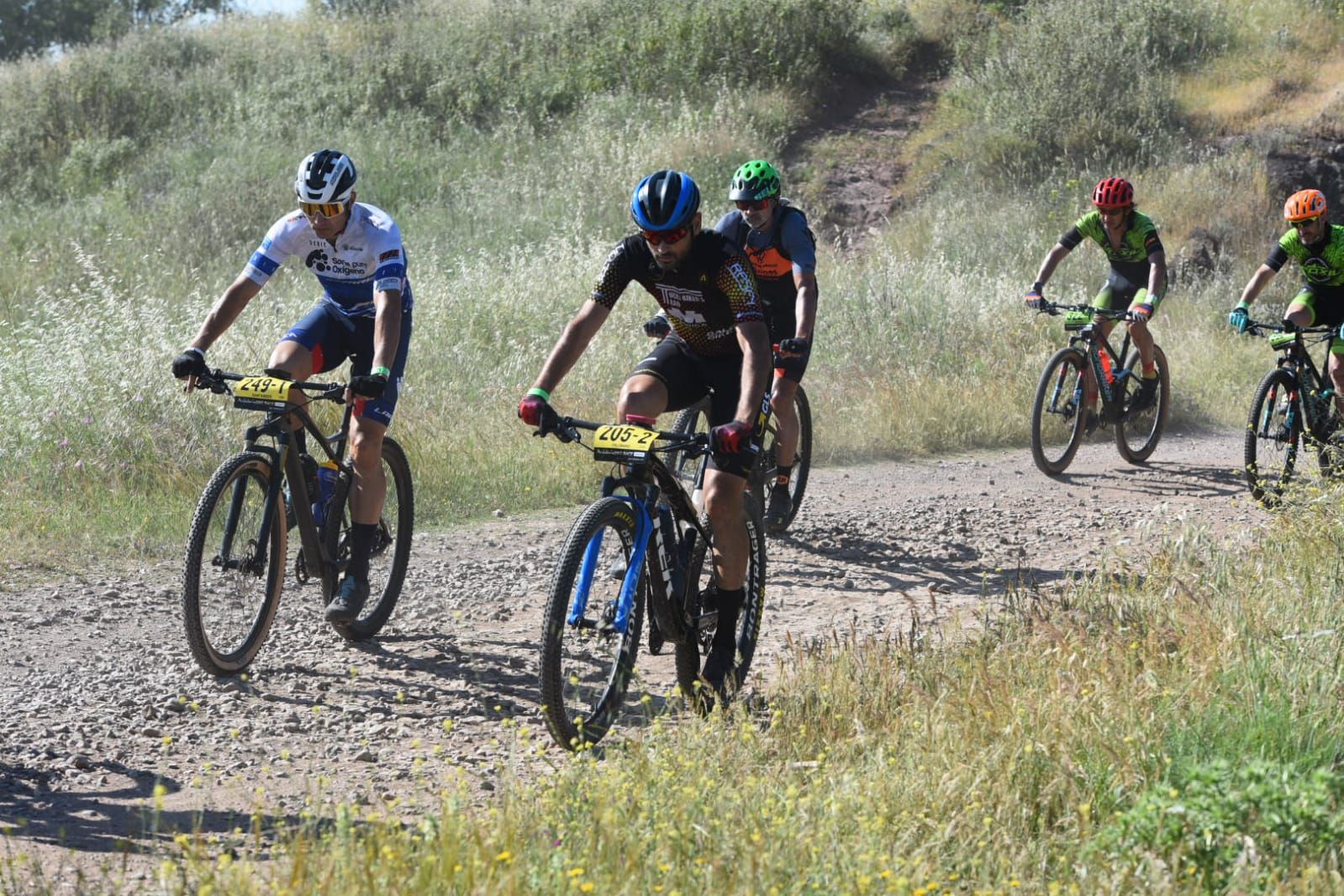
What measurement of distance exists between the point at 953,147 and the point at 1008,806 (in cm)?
1990

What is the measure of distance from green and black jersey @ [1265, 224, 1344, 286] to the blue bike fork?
6653 mm

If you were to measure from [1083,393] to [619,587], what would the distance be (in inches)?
269

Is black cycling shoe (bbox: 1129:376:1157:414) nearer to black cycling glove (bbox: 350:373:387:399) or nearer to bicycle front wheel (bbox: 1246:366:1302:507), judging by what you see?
bicycle front wheel (bbox: 1246:366:1302:507)

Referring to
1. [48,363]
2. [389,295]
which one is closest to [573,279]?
[48,363]

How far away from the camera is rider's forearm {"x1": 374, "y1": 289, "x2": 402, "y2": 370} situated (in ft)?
20.4

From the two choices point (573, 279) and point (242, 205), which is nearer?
point (573, 279)

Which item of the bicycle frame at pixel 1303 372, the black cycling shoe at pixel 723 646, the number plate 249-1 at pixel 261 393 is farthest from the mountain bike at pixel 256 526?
the bicycle frame at pixel 1303 372

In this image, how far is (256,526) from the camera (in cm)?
591

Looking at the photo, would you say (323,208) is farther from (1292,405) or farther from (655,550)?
(1292,405)

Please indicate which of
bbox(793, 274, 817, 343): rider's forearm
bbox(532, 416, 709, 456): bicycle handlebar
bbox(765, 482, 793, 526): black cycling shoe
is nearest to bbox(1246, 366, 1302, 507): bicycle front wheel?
bbox(765, 482, 793, 526): black cycling shoe

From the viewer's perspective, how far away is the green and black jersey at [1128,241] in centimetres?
1087

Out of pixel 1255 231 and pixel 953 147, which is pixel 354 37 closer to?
pixel 953 147

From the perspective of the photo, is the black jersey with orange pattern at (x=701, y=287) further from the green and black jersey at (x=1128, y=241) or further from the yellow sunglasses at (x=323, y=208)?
the green and black jersey at (x=1128, y=241)

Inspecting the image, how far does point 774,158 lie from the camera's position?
23.0m
